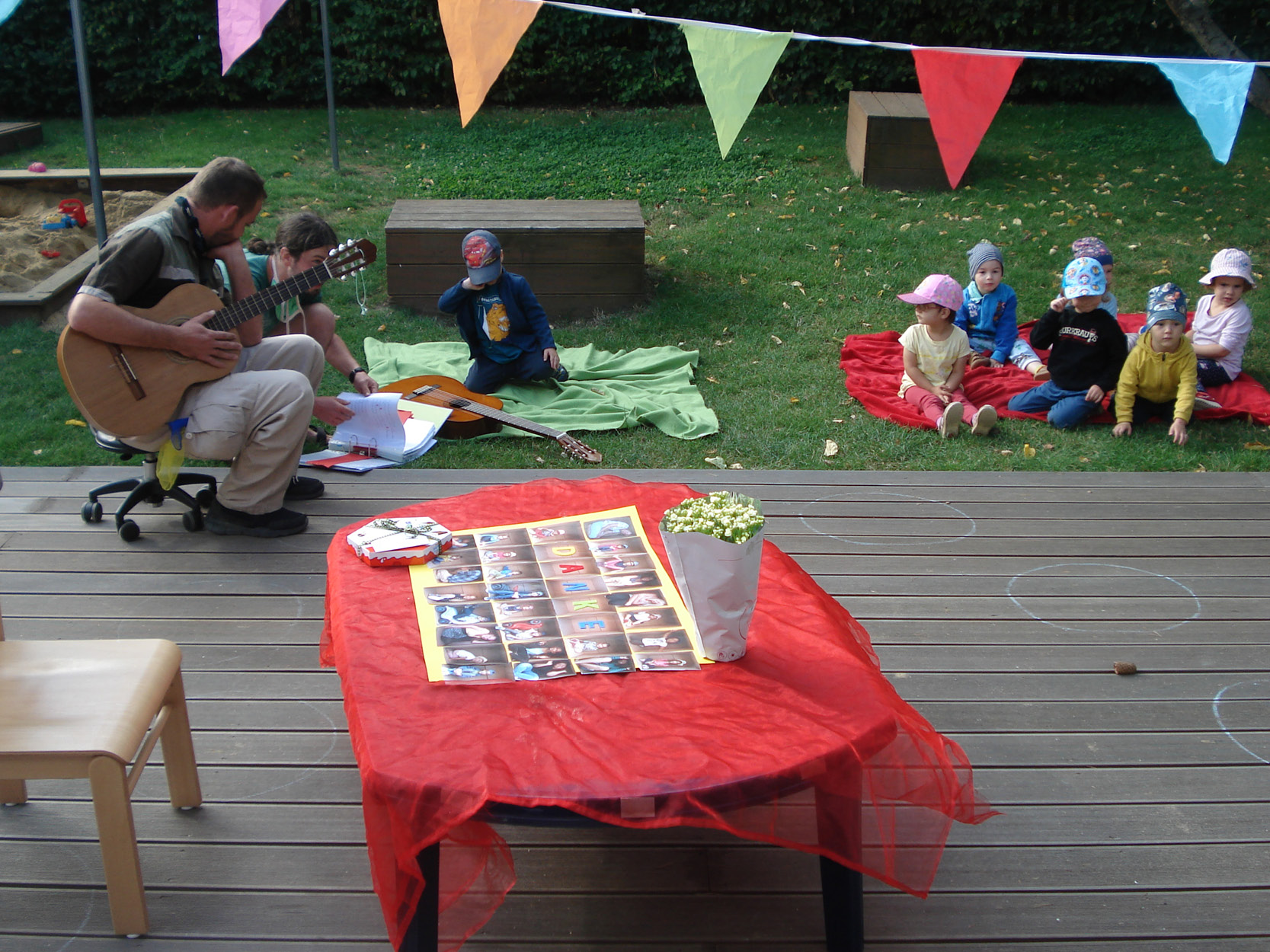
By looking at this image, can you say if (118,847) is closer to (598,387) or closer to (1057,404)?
(598,387)

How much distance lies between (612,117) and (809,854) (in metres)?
9.63

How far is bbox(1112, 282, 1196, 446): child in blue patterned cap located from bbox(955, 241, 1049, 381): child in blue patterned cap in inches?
30.6

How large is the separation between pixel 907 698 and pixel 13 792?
2196 mm

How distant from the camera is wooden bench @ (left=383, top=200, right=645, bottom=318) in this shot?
20.2 feet

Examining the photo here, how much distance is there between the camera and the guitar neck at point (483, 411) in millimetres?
4668

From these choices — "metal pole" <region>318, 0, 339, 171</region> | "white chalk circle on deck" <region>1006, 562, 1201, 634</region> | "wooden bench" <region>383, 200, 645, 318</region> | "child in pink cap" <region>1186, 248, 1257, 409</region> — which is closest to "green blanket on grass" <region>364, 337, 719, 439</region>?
"wooden bench" <region>383, 200, 645, 318</region>

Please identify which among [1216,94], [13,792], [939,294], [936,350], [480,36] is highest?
[480,36]

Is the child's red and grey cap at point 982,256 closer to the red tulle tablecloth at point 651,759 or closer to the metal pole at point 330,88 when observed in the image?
the red tulle tablecloth at point 651,759

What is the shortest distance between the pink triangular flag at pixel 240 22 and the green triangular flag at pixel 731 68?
152 centimetres

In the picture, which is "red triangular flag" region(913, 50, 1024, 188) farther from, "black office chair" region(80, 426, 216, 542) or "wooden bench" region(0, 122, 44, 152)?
"wooden bench" region(0, 122, 44, 152)

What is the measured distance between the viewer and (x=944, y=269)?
7.02 metres

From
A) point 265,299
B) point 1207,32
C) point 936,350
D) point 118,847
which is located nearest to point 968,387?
point 936,350

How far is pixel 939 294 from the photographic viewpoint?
5066 millimetres

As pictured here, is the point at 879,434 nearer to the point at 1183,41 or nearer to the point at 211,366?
the point at 211,366
